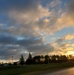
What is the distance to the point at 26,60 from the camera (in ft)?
556

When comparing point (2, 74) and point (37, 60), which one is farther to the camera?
point (37, 60)

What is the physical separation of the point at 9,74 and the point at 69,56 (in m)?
135

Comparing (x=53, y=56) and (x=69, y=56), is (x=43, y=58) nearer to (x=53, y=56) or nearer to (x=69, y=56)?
(x=53, y=56)

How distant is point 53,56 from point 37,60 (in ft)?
50.1

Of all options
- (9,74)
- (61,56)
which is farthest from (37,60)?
(9,74)

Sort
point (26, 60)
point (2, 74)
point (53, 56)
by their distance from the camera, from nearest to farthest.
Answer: point (2, 74)
point (26, 60)
point (53, 56)

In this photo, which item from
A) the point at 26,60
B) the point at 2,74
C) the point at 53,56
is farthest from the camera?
the point at 53,56

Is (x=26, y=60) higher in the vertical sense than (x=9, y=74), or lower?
higher

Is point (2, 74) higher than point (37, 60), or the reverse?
point (37, 60)

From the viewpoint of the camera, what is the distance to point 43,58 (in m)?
177

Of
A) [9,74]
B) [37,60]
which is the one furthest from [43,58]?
[9,74]

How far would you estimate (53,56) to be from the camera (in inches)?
7136

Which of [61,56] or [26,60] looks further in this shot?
[61,56]

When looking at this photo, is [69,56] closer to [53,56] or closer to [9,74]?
[53,56]
